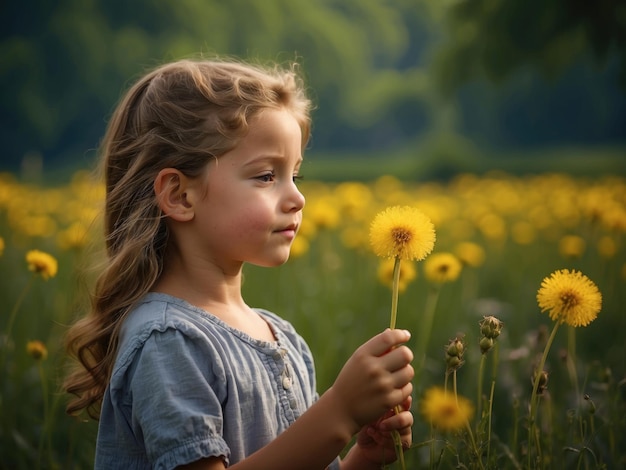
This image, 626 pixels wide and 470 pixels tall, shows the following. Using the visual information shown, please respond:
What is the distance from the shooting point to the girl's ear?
92 centimetres

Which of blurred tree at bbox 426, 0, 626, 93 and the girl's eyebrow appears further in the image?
blurred tree at bbox 426, 0, 626, 93

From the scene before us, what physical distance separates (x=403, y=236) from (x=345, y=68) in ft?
14.1

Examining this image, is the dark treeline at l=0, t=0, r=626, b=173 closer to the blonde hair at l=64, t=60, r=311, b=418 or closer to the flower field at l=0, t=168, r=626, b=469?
the flower field at l=0, t=168, r=626, b=469

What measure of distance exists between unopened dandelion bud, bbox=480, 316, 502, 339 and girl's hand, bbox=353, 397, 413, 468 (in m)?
0.13

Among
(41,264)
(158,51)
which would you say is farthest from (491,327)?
(158,51)

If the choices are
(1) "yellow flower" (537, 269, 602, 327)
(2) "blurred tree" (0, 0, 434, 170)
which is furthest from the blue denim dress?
(2) "blurred tree" (0, 0, 434, 170)

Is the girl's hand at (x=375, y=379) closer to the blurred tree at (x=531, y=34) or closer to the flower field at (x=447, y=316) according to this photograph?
the flower field at (x=447, y=316)

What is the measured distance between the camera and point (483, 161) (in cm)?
526

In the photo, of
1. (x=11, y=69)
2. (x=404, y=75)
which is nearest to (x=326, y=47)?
(x=404, y=75)

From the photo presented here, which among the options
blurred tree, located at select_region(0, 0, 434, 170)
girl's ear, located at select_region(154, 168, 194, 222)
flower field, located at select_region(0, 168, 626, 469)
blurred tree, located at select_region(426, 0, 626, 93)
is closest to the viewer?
flower field, located at select_region(0, 168, 626, 469)

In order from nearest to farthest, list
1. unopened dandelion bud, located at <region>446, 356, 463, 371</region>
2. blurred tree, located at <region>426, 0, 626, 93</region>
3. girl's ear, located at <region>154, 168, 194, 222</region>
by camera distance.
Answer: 1. unopened dandelion bud, located at <region>446, 356, 463, 371</region>
2. girl's ear, located at <region>154, 168, 194, 222</region>
3. blurred tree, located at <region>426, 0, 626, 93</region>

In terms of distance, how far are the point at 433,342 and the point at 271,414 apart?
127 centimetres

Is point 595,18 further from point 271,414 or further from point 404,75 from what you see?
point 271,414

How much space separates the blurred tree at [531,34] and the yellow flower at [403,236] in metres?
2.62
